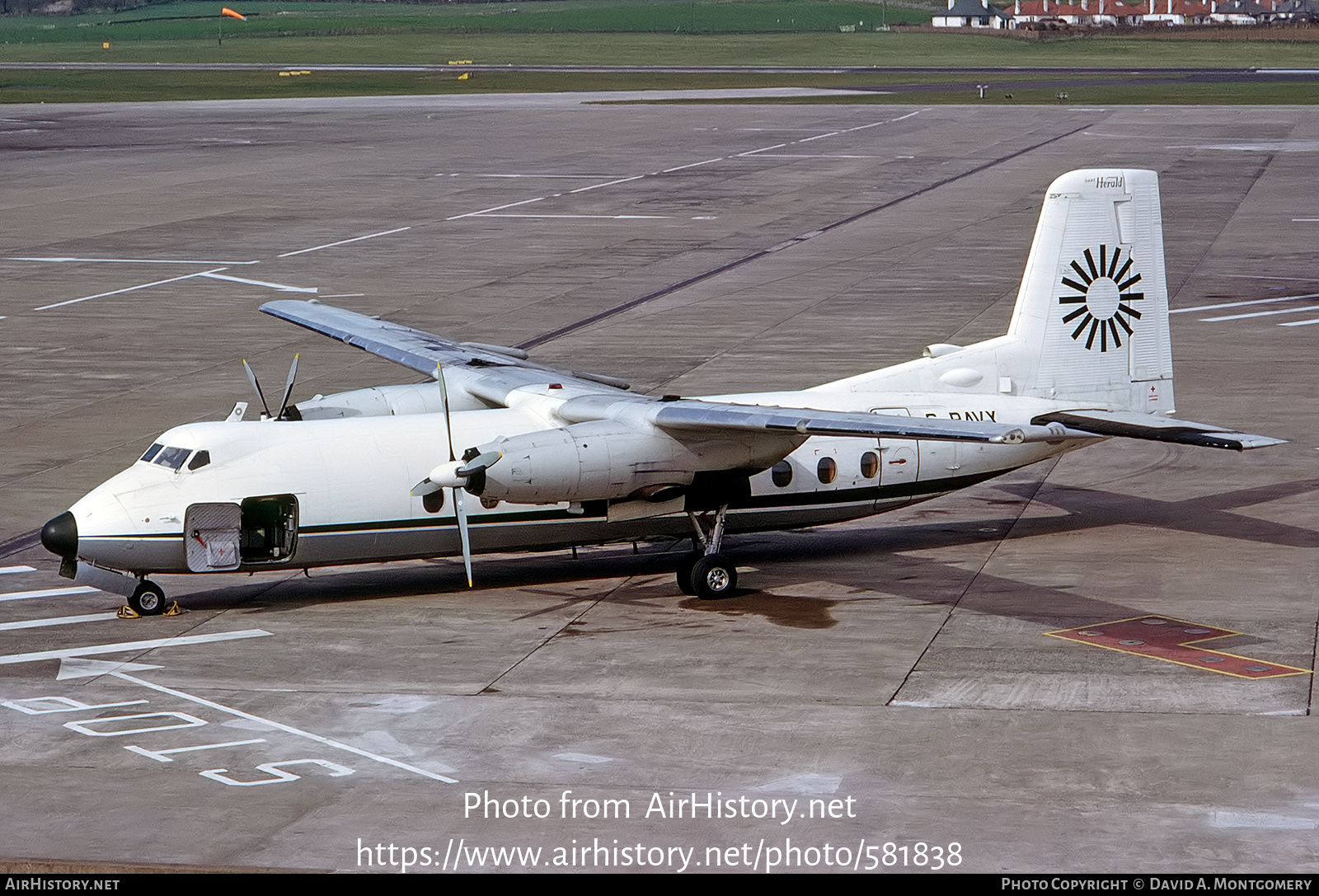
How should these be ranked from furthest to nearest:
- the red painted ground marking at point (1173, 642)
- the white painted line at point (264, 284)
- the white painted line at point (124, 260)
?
the white painted line at point (124, 260)
the white painted line at point (264, 284)
the red painted ground marking at point (1173, 642)

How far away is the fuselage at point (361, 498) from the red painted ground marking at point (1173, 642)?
449 centimetres

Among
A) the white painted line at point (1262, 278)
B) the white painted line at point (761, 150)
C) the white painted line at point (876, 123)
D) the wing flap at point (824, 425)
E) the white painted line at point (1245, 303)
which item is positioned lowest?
the white painted line at point (1245, 303)

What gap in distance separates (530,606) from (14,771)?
8241 mm

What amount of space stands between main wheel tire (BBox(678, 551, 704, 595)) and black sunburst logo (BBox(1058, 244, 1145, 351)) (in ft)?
26.1

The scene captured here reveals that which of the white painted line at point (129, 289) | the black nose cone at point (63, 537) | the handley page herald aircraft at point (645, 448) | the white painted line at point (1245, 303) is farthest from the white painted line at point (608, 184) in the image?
the black nose cone at point (63, 537)

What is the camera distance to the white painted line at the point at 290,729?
18.4 m

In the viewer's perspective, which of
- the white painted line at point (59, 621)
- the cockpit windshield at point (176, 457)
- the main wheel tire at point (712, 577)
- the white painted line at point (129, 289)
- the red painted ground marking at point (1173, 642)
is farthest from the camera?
the white painted line at point (129, 289)

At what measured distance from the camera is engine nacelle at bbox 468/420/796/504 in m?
22.7

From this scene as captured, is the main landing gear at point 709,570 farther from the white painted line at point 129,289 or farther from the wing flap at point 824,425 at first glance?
the white painted line at point 129,289

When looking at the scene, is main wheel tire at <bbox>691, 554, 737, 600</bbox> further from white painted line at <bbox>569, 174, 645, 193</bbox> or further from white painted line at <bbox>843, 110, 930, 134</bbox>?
white painted line at <bbox>843, 110, 930, 134</bbox>

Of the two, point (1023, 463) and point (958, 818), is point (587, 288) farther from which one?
point (958, 818)

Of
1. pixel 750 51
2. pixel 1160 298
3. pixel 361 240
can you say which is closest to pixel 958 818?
pixel 1160 298

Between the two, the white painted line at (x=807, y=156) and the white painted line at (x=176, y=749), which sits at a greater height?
the white painted line at (x=807, y=156)

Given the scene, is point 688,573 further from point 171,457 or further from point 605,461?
point 171,457
